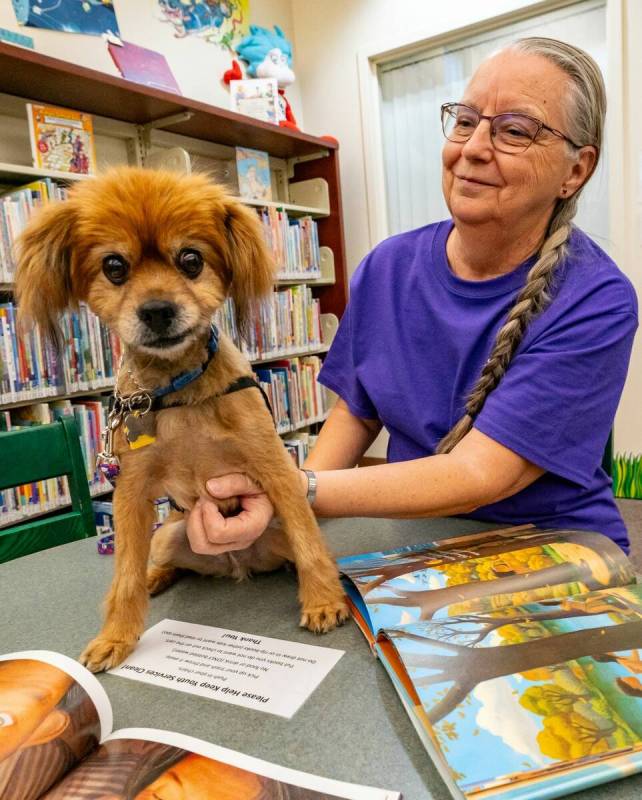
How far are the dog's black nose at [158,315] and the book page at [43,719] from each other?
1.55ft

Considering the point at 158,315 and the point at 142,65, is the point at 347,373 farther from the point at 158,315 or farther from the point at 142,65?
the point at 142,65

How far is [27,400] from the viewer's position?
2377mm

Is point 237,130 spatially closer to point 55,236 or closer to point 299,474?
point 55,236

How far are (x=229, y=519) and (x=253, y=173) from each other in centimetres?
296

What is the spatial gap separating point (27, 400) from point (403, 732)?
85.8 inches

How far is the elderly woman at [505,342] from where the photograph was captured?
3.31 ft

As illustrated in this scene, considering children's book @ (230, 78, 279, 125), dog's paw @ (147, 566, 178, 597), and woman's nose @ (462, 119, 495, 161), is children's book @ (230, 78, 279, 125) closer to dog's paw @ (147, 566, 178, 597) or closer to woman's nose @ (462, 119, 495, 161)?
woman's nose @ (462, 119, 495, 161)

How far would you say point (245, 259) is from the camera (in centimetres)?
106

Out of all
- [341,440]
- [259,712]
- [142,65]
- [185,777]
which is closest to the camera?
[185,777]

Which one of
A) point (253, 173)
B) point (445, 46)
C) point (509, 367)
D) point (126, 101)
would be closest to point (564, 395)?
point (509, 367)

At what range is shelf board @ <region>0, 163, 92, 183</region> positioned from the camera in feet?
7.58

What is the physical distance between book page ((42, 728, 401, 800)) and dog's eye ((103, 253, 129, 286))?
65 cm

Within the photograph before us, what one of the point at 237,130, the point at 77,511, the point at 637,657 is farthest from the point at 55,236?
the point at 237,130

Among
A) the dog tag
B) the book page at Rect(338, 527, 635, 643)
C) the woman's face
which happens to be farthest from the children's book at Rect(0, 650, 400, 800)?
the woman's face
